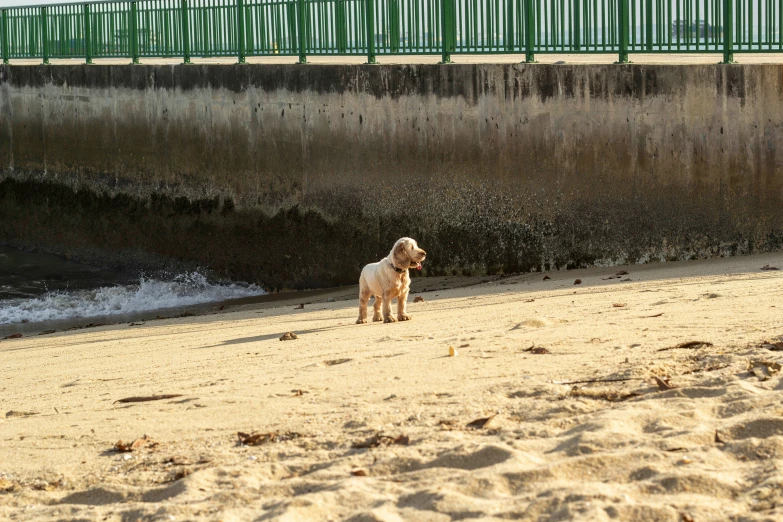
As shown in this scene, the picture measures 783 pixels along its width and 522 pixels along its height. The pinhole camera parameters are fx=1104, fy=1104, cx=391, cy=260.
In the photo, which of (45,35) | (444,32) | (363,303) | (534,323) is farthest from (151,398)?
(45,35)

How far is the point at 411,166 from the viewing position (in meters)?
14.2

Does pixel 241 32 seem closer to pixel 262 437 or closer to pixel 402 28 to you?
pixel 402 28

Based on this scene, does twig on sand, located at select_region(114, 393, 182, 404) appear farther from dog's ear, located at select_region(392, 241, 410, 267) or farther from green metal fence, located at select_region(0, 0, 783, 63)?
green metal fence, located at select_region(0, 0, 783, 63)

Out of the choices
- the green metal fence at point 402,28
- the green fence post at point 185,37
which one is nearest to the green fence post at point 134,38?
the green metal fence at point 402,28

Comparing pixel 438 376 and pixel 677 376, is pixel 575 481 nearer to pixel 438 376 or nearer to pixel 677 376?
pixel 677 376

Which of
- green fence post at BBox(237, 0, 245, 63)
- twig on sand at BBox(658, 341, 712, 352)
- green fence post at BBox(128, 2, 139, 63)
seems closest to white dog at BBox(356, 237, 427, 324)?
twig on sand at BBox(658, 341, 712, 352)

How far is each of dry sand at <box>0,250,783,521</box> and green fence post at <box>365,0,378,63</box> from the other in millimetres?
8192

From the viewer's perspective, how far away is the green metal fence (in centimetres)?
1256

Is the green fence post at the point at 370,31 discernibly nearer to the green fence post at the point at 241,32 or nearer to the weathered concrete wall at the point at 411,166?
the weathered concrete wall at the point at 411,166

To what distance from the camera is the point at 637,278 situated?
10.7 metres

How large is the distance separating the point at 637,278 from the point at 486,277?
9.54 feet

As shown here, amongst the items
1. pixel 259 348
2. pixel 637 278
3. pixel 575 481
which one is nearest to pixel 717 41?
pixel 637 278

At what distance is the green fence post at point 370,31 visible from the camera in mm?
15617

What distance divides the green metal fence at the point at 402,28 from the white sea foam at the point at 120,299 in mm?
3722
